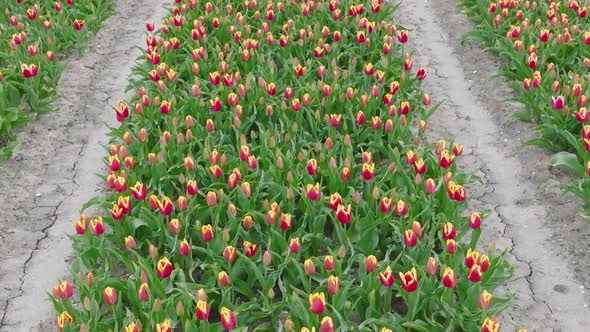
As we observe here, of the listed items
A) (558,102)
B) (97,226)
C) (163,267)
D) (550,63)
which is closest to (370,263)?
(163,267)

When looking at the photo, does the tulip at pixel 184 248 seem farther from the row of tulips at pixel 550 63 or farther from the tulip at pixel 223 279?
the row of tulips at pixel 550 63

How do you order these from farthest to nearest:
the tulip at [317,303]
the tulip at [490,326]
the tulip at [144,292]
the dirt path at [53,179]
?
the dirt path at [53,179], the tulip at [144,292], the tulip at [317,303], the tulip at [490,326]

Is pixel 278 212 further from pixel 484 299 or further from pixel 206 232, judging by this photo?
pixel 484 299

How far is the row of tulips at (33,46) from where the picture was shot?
600cm

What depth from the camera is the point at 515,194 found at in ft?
16.6

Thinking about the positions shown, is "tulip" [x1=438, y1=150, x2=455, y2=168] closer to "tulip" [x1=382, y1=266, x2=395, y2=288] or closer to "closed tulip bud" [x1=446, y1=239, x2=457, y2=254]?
"closed tulip bud" [x1=446, y1=239, x2=457, y2=254]

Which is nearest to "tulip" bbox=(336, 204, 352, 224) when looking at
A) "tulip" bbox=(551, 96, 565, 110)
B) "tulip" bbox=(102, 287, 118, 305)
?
"tulip" bbox=(102, 287, 118, 305)

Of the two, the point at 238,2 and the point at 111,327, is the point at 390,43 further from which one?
the point at 111,327

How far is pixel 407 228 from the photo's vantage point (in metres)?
4.14

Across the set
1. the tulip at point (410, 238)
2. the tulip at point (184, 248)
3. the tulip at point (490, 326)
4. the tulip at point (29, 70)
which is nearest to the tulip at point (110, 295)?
the tulip at point (184, 248)

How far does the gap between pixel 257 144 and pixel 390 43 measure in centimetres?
188

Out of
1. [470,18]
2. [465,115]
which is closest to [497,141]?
[465,115]

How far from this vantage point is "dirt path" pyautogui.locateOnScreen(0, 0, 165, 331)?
167 inches

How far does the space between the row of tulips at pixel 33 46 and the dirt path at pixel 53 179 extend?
0.15m
